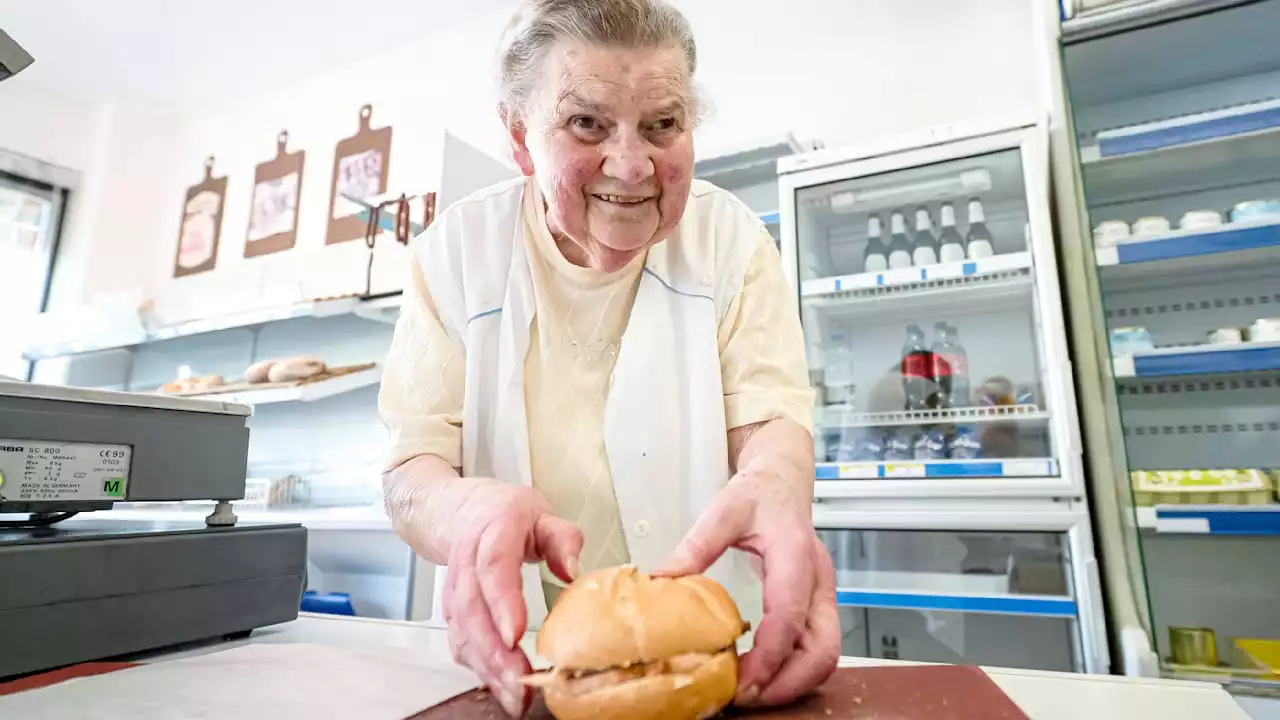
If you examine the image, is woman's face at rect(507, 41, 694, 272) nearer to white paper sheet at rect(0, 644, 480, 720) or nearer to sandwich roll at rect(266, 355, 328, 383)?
white paper sheet at rect(0, 644, 480, 720)

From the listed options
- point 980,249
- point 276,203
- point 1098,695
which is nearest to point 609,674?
point 1098,695

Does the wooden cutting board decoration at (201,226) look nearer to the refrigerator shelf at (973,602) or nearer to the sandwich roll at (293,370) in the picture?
the sandwich roll at (293,370)

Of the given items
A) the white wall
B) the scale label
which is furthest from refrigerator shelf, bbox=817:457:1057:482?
the scale label

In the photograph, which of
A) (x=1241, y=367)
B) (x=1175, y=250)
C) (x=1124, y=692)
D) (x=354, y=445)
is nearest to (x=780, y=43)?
(x=1175, y=250)

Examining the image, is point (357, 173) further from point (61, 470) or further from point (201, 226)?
point (61, 470)

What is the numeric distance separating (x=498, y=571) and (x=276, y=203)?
474 cm

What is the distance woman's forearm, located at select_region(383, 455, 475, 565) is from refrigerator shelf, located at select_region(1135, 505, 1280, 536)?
6.38 feet

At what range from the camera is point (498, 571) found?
0.68 m

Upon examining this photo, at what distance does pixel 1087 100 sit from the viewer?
8.41ft

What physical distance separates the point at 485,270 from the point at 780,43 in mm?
2664

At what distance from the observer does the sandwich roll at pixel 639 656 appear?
0.63 m

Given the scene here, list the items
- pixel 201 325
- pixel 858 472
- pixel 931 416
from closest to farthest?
1. pixel 858 472
2. pixel 931 416
3. pixel 201 325

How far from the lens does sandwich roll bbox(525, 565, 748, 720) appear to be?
63cm

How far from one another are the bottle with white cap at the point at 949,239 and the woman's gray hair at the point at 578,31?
1.74m
